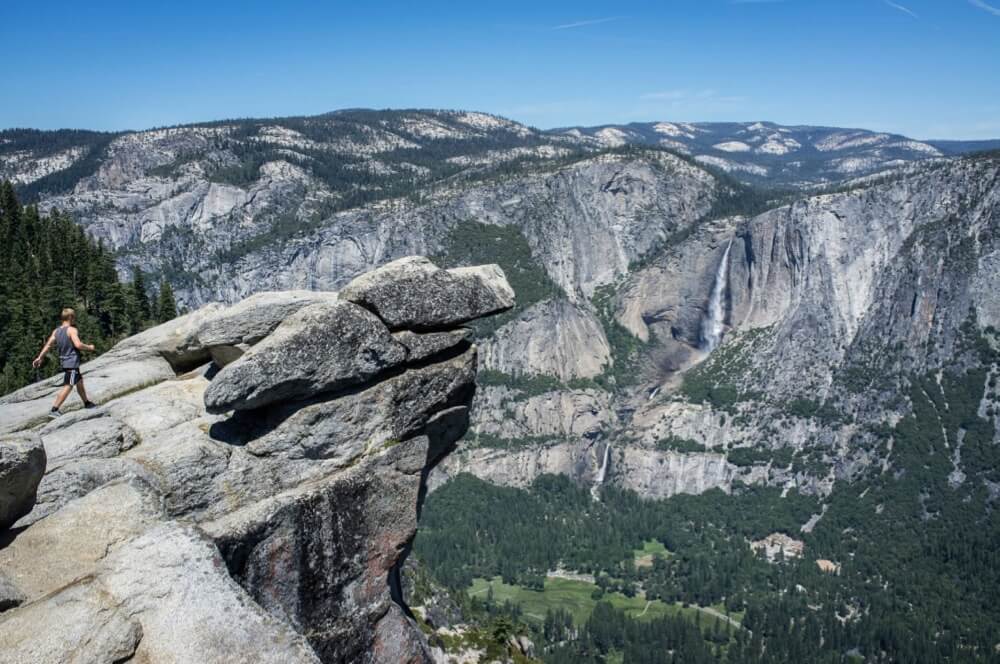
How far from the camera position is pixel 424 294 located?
24281mm

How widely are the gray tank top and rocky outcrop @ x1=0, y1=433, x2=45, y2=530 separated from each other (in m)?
6.54

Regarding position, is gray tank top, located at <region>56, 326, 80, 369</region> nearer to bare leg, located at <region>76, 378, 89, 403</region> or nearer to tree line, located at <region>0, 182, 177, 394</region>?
bare leg, located at <region>76, 378, 89, 403</region>

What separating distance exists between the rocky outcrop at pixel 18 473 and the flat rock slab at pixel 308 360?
4.86 metres

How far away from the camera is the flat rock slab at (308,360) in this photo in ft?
67.3

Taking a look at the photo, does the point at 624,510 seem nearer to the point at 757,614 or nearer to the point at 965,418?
the point at 757,614

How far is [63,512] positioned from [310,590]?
6.57 metres

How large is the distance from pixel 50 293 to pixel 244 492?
70.0m

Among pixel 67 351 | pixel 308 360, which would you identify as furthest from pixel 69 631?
pixel 67 351

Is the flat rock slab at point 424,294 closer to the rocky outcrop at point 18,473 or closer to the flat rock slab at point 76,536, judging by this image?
the flat rock slab at point 76,536

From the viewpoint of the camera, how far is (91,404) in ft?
76.7

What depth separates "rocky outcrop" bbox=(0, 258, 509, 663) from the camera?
14812mm

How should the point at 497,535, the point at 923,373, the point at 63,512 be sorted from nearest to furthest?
the point at 63,512, the point at 497,535, the point at 923,373

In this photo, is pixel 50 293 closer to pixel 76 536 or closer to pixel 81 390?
pixel 81 390

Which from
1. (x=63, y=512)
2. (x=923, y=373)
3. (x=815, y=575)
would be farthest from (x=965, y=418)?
(x=63, y=512)
